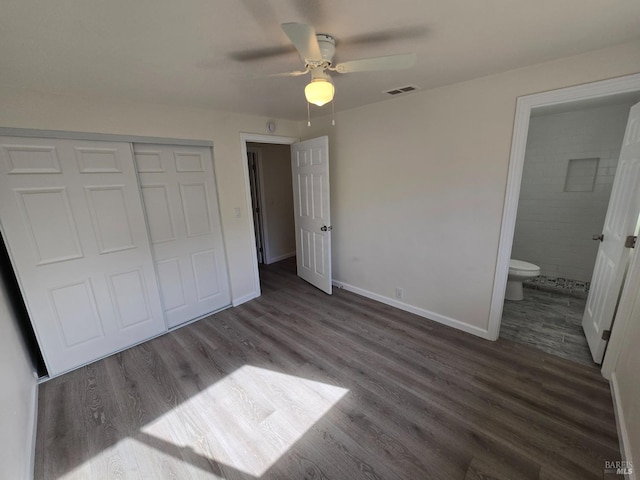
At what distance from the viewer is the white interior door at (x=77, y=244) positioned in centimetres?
191

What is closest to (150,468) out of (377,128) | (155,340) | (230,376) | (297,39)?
(230,376)

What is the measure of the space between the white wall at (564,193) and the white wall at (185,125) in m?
3.20

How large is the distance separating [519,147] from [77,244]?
366 centimetres

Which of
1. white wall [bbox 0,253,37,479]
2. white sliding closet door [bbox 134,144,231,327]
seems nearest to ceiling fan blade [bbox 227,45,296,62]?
white sliding closet door [bbox 134,144,231,327]

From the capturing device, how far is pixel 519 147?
2.02 metres

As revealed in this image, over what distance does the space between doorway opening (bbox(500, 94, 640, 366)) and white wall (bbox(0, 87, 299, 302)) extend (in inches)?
116

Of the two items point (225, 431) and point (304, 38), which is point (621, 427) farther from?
point (304, 38)

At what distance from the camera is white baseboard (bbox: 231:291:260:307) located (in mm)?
3269

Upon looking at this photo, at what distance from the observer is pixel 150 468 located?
4.78 ft

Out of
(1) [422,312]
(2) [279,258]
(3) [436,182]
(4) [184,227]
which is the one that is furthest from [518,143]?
(2) [279,258]

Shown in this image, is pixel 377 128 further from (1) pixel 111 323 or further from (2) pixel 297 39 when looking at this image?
(1) pixel 111 323

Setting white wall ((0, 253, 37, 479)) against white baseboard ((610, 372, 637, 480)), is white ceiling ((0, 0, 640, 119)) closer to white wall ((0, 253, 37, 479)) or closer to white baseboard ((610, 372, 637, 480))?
white wall ((0, 253, 37, 479))
